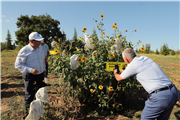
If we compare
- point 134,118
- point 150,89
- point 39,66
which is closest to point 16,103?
point 39,66

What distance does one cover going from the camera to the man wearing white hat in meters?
2.11

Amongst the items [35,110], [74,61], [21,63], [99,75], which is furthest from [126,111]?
[21,63]

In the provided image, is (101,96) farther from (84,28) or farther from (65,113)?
→ (84,28)

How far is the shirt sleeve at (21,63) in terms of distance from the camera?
6.83 feet

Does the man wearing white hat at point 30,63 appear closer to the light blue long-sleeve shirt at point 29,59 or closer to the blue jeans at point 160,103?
the light blue long-sleeve shirt at point 29,59

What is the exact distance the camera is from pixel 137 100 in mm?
3434

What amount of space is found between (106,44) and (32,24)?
21.5 m

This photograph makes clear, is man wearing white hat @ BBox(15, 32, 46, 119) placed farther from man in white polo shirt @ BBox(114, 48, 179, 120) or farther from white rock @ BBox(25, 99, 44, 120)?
man in white polo shirt @ BBox(114, 48, 179, 120)

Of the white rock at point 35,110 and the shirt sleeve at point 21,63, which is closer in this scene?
the white rock at point 35,110

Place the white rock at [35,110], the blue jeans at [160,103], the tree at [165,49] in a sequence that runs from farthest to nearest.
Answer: the tree at [165,49] → the white rock at [35,110] → the blue jeans at [160,103]

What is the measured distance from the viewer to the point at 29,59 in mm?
2199

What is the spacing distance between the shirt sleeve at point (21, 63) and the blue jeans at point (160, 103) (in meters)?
1.95

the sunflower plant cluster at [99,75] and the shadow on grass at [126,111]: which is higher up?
the sunflower plant cluster at [99,75]

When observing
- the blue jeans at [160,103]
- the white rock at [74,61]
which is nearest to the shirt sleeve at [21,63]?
the white rock at [74,61]
